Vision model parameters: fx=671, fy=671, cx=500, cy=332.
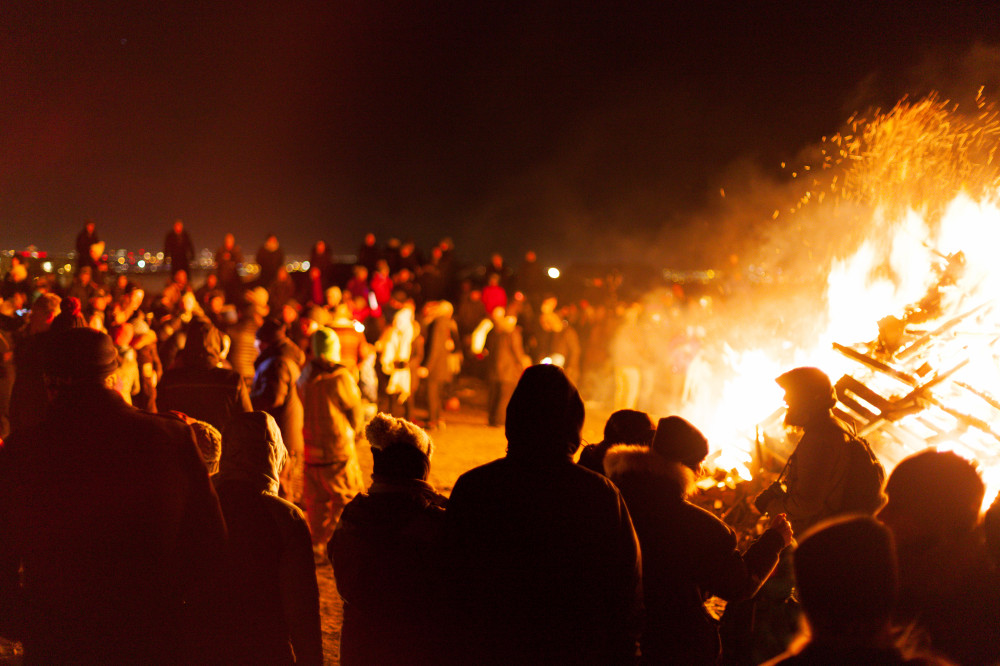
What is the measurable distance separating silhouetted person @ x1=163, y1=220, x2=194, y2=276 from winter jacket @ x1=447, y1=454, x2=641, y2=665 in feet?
50.3

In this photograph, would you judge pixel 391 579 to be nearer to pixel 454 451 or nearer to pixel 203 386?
pixel 203 386

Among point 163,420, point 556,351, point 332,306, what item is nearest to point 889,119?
point 556,351

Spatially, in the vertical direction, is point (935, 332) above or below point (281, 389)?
above

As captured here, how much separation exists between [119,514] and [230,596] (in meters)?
0.62

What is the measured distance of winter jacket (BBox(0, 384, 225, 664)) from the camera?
2.31 metres

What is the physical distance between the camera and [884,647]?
1702 mm

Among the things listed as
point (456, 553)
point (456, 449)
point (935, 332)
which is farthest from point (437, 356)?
point (456, 553)

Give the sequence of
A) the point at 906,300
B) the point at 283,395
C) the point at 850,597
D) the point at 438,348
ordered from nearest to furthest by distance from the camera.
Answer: the point at 850,597 → the point at 283,395 → the point at 906,300 → the point at 438,348

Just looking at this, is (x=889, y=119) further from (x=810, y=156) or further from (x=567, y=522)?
(x=567, y=522)

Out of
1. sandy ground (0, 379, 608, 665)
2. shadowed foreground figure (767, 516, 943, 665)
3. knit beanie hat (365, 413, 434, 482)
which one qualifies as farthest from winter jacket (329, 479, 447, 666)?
sandy ground (0, 379, 608, 665)

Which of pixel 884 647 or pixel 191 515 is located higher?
pixel 191 515

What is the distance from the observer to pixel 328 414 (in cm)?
598

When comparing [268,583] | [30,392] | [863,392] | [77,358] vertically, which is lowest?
[268,583]

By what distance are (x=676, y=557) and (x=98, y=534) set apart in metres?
2.18
